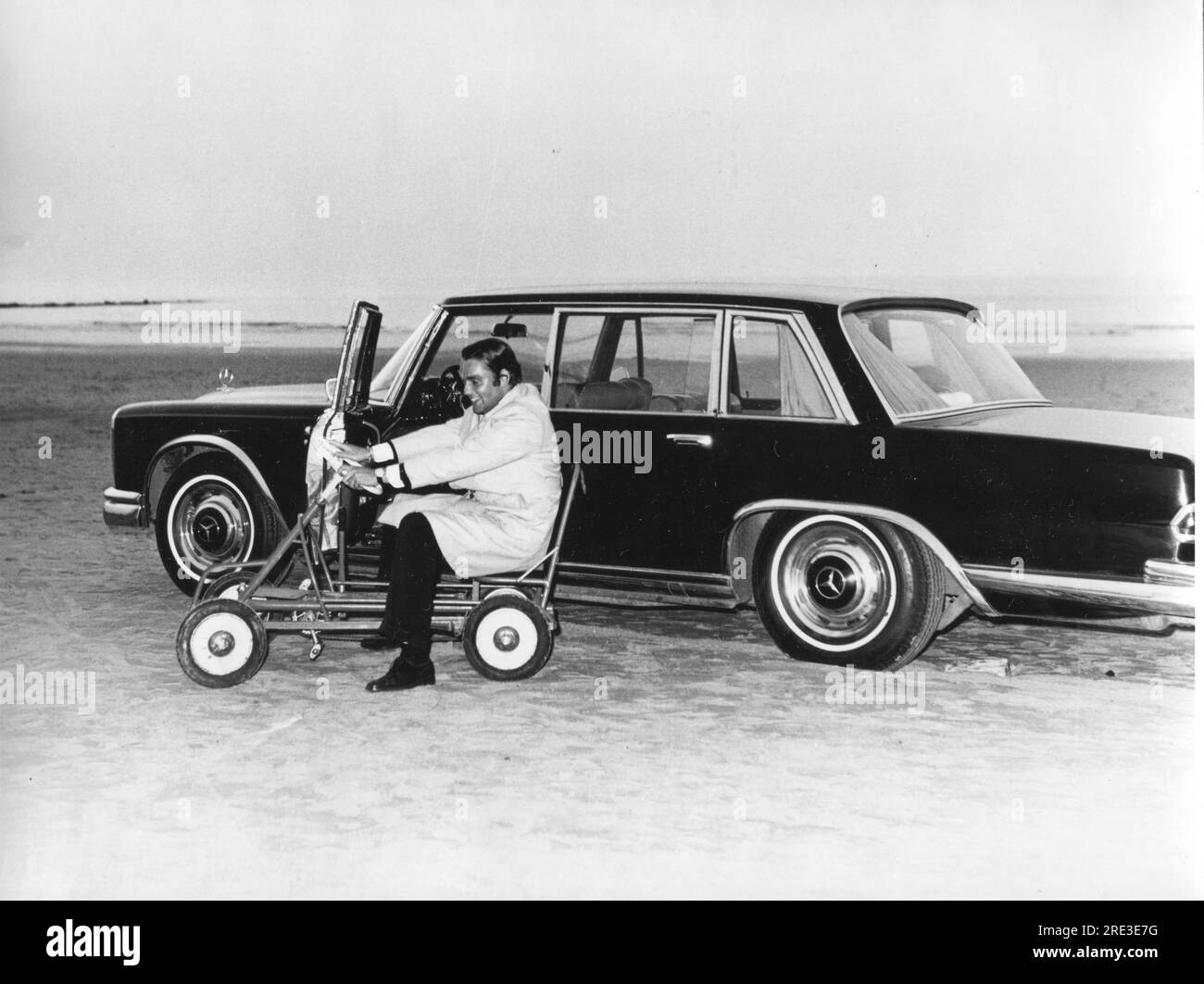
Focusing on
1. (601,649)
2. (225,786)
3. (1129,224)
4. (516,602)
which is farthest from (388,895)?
(1129,224)

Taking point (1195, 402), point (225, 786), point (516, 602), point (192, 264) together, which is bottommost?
point (225, 786)

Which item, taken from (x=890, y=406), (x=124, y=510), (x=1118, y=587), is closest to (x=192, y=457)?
(x=124, y=510)

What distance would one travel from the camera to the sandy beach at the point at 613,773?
4285 millimetres

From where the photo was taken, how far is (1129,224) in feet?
22.5

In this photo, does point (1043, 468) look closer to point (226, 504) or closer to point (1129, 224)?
point (1129, 224)

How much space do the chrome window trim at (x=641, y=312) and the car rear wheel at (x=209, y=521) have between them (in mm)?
1862

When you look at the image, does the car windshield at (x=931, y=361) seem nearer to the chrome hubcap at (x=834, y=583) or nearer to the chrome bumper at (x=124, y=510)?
the chrome hubcap at (x=834, y=583)

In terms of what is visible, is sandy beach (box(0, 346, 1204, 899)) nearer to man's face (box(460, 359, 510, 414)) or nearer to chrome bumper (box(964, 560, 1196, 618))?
chrome bumper (box(964, 560, 1196, 618))

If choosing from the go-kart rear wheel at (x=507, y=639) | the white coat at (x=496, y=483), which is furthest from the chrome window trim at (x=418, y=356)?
the go-kart rear wheel at (x=507, y=639)

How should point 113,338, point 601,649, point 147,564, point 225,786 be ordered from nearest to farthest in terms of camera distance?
1. point 225,786
2. point 601,649
3. point 147,564
4. point 113,338

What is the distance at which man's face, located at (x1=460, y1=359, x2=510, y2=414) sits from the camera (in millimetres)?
5891

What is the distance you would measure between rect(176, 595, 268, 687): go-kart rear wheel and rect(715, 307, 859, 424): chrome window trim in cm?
237
